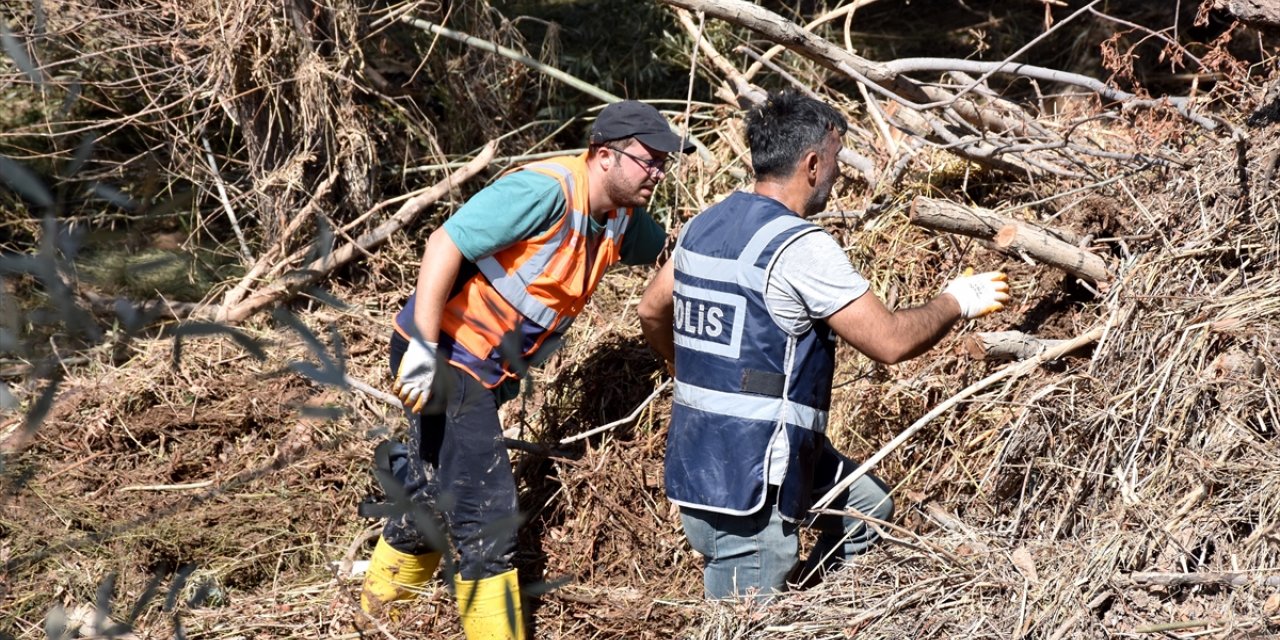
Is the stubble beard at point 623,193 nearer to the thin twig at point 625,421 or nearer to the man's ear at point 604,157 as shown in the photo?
the man's ear at point 604,157

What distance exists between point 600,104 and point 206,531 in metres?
2.95

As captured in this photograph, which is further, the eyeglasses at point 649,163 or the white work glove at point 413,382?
the eyeglasses at point 649,163

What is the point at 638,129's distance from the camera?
3.79 metres

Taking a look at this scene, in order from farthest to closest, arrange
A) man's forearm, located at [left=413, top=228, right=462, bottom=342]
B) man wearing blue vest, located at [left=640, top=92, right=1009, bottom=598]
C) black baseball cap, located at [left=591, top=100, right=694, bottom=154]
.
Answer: black baseball cap, located at [left=591, top=100, right=694, bottom=154]
man's forearm, located at [left=413, top=228, right=462, bottom=342]
man wearing blue vest, located at [left=640, top=92, right=1009, bottom=598]

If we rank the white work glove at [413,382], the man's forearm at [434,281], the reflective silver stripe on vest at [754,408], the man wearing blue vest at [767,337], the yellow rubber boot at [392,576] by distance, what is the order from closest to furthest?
the man wearing blue vest at [767,337] → the reflective silver stripe on vest at [754,408] → the white work glove at [413,382] → the man's forearm at [434,281] → the yellow rubber boot at [392,576]

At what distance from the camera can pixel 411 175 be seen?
6074 millimetres

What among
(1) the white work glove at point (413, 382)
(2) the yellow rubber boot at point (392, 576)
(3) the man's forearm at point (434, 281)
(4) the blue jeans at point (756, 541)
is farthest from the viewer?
(2) the yellow rubber boot at point (392, 576)

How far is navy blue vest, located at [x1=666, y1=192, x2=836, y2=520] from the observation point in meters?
3.25

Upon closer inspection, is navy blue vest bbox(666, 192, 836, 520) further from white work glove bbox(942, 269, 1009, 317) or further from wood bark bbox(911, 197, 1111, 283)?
wood bark bbox(911, 197, 1111, 283)

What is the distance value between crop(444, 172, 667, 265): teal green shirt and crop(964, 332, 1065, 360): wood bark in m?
1.38

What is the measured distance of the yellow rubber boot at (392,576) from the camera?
4129 millimetres

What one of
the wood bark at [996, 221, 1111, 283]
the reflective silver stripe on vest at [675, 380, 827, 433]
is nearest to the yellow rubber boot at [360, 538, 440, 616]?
the reflective silver stripe on vest at [675, 380, 827, 433]

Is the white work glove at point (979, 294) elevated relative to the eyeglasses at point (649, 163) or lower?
lower

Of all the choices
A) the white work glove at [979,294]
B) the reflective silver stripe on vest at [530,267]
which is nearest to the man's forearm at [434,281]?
the reflective silver stripe on vest at [530,267]
